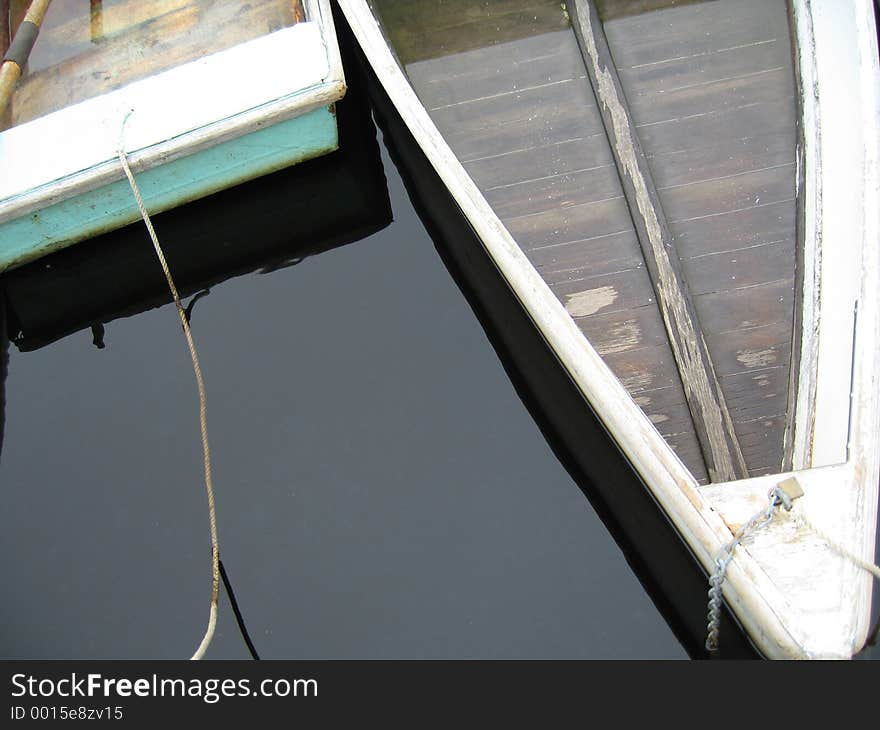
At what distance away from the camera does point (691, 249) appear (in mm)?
3232

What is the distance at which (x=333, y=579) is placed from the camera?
Result: 305 cm

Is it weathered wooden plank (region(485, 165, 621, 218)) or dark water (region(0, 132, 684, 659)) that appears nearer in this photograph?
dark water (region(0, 132, 684, 659))

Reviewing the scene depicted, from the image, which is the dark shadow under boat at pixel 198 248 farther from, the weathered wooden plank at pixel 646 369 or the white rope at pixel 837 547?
the white rope at pixel 837 547

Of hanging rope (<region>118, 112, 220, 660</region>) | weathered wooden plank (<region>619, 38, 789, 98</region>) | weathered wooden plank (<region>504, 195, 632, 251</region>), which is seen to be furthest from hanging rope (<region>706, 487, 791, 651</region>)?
weathered wooden plank (<region>619, 38, 789, 98</region>)

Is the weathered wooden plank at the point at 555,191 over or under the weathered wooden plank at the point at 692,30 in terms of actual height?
under

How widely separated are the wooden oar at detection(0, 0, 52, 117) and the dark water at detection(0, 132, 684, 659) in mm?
1060

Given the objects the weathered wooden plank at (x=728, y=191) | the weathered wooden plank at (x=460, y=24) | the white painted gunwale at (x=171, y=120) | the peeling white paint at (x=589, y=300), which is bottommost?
the peeling white paint at (x=589, y=300)

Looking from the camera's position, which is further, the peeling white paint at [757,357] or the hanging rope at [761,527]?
the peeling white paint at [757,357]

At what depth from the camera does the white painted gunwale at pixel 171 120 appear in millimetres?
3572

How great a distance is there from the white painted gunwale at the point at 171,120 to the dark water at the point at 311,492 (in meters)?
0.59

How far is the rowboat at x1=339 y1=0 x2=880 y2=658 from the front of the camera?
2.33 metres

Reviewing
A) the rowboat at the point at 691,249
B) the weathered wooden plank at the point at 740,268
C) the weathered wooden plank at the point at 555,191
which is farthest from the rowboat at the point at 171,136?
the weathered wooden plank at the point at 740,268

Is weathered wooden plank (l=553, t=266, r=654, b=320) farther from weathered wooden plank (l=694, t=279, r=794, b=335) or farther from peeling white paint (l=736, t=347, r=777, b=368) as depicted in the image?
peeling white paint (l=736, t=347, r=777, b=368)

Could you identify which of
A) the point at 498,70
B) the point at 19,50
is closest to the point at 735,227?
→ the point at 498,70
